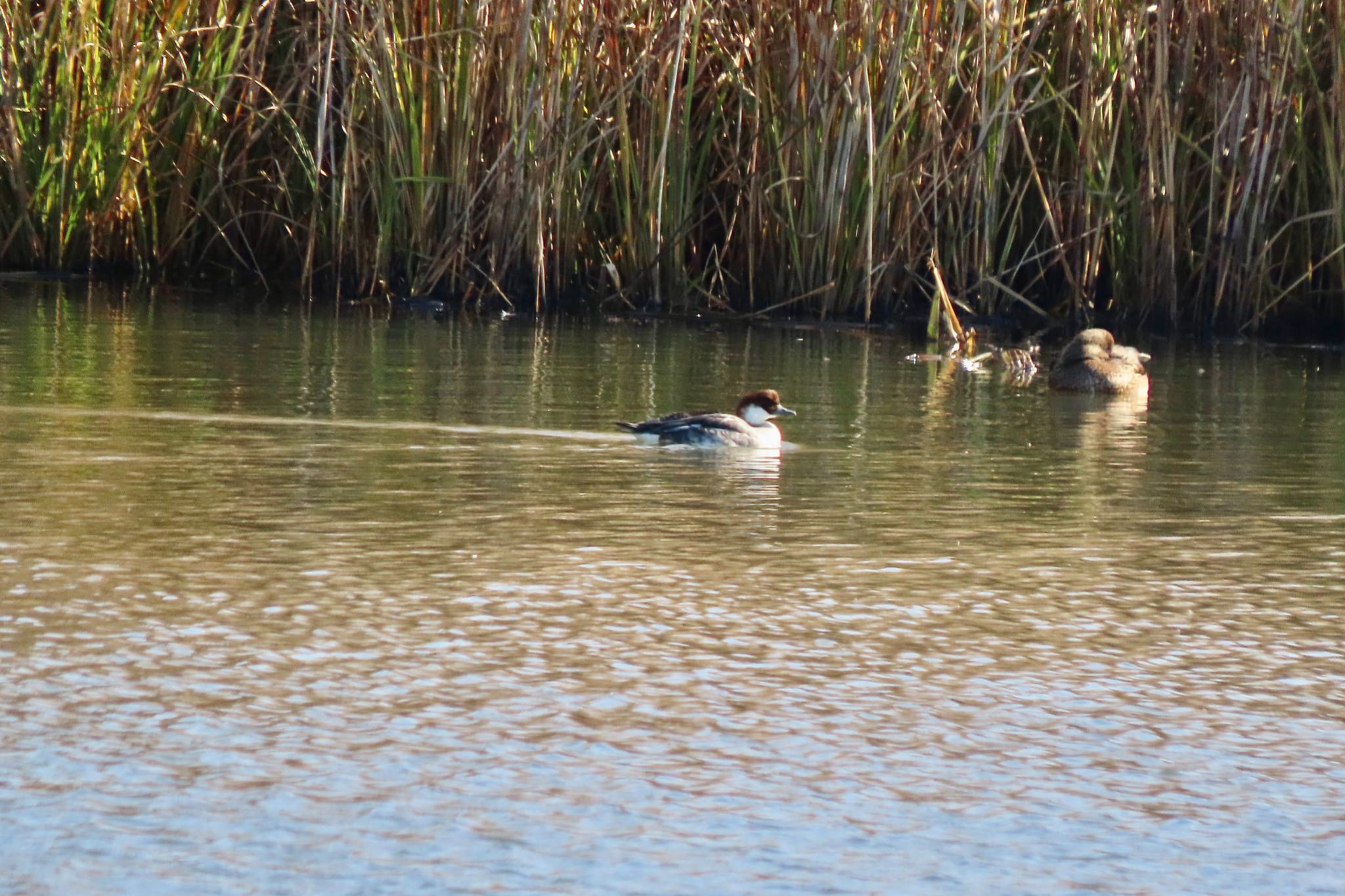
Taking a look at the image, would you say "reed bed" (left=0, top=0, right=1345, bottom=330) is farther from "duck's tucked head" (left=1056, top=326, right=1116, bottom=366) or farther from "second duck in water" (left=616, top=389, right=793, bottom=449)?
"second duck in water" (left=616, top=389, right=793, bottom=449)

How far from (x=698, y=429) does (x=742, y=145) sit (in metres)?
5.98

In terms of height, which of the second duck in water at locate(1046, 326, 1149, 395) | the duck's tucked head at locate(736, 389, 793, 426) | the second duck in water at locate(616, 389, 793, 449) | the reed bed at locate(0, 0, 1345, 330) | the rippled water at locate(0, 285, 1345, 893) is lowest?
the rippled water at locate(0, 285, 1345, 893)

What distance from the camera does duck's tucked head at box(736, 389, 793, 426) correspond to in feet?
27.9

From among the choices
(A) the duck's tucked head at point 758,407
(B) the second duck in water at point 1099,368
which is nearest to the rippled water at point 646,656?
(A) the duck's tucked head at point 758,407

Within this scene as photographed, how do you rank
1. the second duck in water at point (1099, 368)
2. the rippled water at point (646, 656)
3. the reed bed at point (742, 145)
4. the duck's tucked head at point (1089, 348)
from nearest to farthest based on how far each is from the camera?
the rippled water at point (646, 656), the second duck in water at point (1099, 368), the duck's tucked head at point (1089, 348), the reed bed at point (742, 145)

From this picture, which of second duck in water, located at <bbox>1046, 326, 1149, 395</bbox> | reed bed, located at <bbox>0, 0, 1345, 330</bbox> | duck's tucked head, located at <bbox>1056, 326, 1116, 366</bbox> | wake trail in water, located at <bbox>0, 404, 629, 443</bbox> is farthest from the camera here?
reed bed, located at <bbox>0, 0, 1345, 330</bbox>

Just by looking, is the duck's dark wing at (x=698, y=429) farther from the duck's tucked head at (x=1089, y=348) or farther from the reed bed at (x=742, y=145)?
the reed bed at (x=742, y=145)

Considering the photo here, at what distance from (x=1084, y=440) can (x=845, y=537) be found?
114 inches

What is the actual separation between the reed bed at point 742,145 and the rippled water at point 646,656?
4.45 meters

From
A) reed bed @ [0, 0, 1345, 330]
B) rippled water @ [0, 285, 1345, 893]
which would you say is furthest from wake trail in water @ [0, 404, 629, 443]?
reed bed @ [0, 0, 1345, 330]

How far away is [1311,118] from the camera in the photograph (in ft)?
42.9

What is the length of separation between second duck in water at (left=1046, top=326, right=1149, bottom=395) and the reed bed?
2.17 metres

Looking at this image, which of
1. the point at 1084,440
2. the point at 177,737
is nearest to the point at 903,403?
the point at 1084,440

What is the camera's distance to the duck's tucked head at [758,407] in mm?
8508
